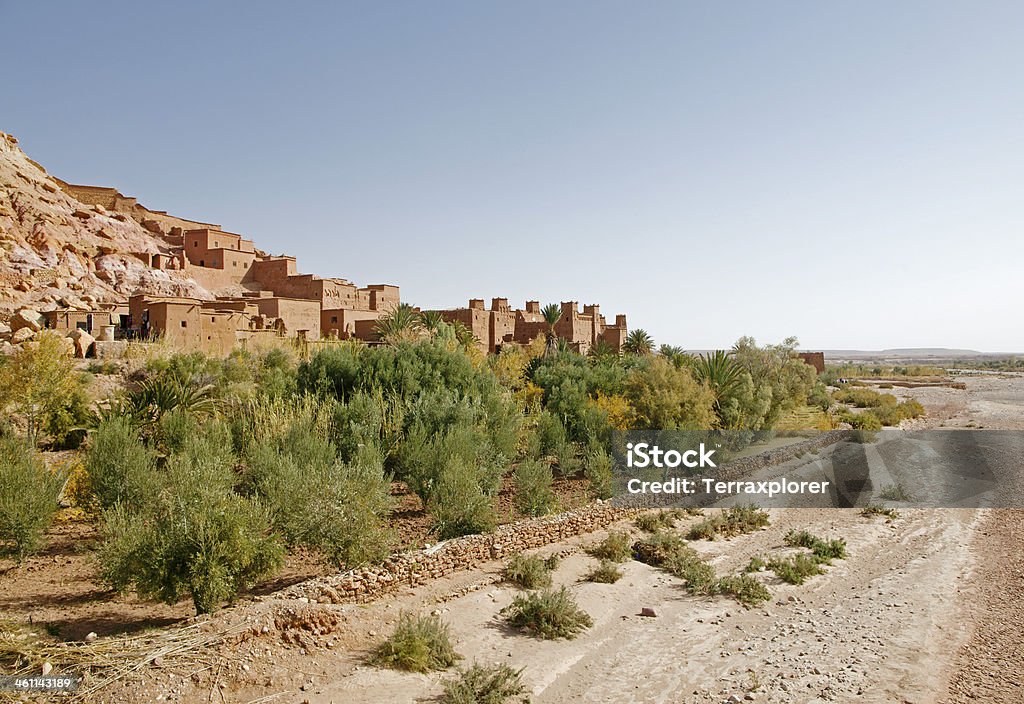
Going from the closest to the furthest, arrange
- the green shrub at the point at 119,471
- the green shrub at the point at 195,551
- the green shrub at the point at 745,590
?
the green shrub at the point at 195,551 < the green shrub at the point at 119,471 < the green shrub at the point at 745,590

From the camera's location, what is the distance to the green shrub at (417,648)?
23.1ft

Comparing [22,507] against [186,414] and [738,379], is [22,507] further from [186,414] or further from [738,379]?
[738,379]

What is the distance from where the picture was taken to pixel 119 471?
9.94m

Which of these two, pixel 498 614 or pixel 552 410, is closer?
pixel 498 614

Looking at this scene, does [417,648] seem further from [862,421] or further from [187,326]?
[862,421]

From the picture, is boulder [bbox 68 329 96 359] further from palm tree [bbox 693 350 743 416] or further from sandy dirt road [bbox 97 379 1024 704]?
palm tree [bbox 693 350 743 416]

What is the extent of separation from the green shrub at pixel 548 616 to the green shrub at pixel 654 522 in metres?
5.07

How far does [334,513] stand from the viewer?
834 cm

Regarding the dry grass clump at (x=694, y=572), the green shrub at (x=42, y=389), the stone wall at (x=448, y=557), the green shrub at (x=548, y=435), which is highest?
the green shrub at (x=42, y=389)

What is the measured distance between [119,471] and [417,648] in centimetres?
640

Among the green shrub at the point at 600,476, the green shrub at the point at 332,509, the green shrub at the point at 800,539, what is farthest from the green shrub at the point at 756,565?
the green shrub at the point at 332,509

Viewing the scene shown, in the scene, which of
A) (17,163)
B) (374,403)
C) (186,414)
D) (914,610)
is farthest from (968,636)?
(17,163)

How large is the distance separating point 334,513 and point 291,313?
21495mm

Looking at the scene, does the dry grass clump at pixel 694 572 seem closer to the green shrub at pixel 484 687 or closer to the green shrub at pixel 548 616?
the green shrub at pixel 548 616
